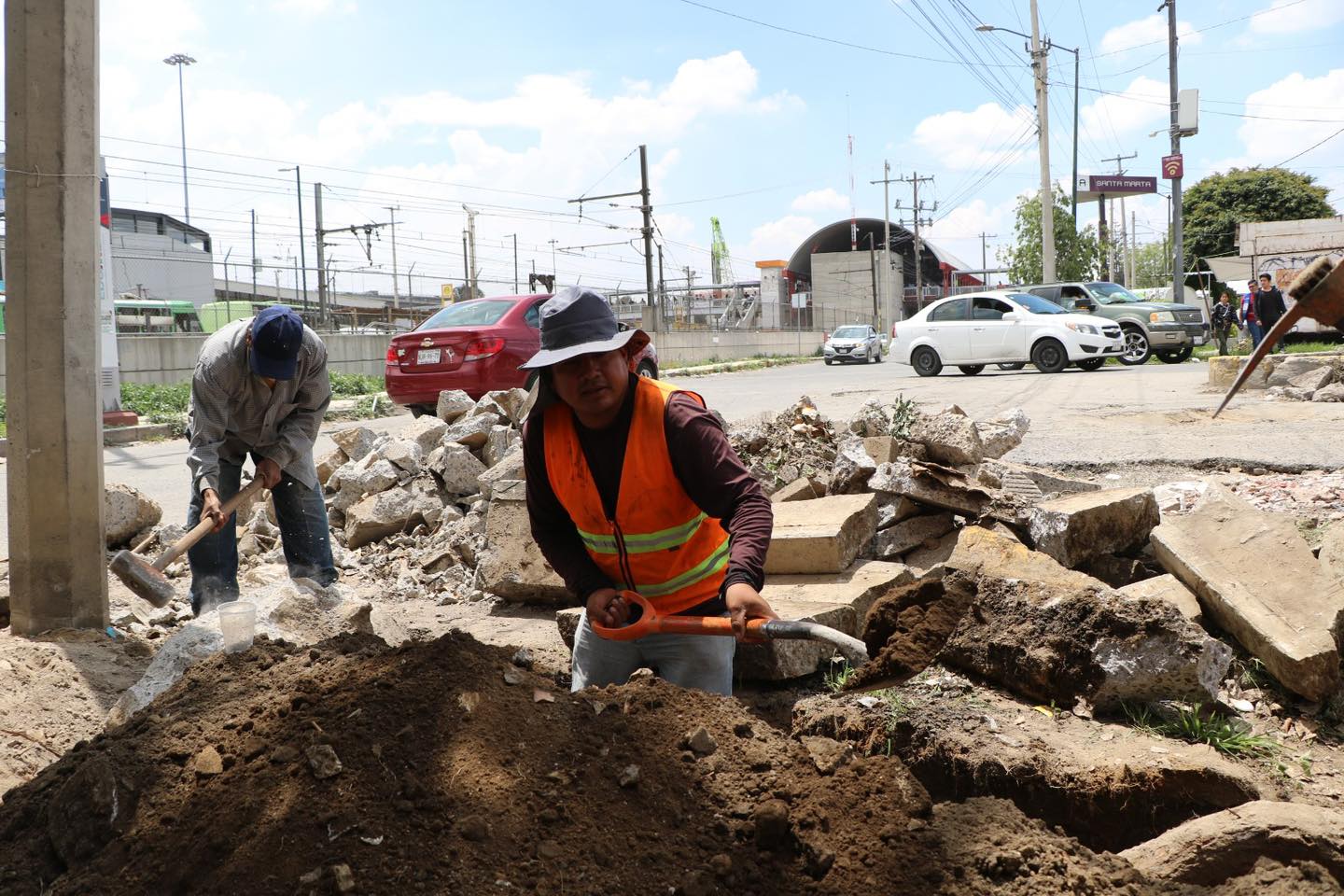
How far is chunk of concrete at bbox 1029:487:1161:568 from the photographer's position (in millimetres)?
4676

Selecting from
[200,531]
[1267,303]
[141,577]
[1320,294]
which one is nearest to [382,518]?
[200,531]

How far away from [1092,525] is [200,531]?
3882 mm

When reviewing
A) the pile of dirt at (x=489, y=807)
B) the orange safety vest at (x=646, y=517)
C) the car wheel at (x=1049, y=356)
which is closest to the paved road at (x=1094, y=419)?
the car wheel at (x=1049, y=356)

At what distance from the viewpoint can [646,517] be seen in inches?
112

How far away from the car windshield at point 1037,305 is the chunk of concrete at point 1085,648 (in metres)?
16.3

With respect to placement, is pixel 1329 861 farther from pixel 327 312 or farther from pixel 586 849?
pixel 327 312

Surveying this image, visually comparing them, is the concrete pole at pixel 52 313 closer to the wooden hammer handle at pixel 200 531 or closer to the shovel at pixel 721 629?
the wooden hammer handle at pixel 200 531

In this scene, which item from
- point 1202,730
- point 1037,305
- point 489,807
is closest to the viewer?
point 489,807

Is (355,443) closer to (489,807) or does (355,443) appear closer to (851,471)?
(851,471)

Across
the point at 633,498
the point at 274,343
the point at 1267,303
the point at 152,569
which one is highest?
the point at 1267,303

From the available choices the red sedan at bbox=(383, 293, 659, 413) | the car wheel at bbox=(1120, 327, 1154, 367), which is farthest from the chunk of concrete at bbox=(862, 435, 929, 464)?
the car wheel at bbox=(1120, 327, 1154, 367)

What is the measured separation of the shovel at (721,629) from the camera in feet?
8.00

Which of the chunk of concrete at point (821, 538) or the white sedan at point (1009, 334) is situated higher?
the white sedan at point (1009, 334)

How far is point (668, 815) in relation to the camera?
2184 millimetres
